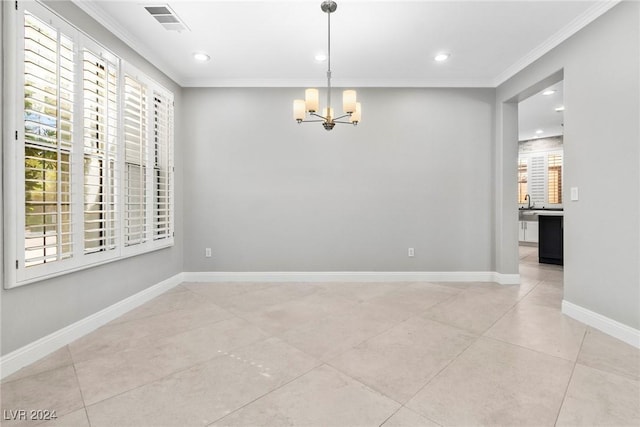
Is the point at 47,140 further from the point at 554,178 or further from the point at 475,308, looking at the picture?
the point at 554,178

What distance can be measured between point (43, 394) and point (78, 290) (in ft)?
3.22

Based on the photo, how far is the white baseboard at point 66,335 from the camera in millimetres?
1961

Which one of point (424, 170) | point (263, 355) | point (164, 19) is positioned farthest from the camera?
point (424, 170)

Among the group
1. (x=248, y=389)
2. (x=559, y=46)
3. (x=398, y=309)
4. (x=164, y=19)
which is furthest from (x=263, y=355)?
(x=559, y=46)

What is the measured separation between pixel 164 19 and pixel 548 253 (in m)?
6.85

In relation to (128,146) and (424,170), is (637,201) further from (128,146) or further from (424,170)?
(128,146)

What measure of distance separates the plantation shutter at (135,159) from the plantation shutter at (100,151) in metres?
0.17

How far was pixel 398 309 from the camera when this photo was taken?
10.3 feet

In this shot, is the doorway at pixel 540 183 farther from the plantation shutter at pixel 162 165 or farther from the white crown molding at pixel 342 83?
the plantation shutter at pixel 162 165

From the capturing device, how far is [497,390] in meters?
1.76

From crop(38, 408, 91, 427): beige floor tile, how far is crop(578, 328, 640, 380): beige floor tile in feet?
10.3

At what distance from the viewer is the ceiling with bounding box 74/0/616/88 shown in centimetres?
260

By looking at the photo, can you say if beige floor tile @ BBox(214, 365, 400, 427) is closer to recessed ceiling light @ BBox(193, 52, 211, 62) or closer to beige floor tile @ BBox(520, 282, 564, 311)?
beige floor tile @ BBox(520, 282, 564, 311)

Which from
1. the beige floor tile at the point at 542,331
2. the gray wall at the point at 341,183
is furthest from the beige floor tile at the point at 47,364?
the beige floor tile at the point at 542,331
